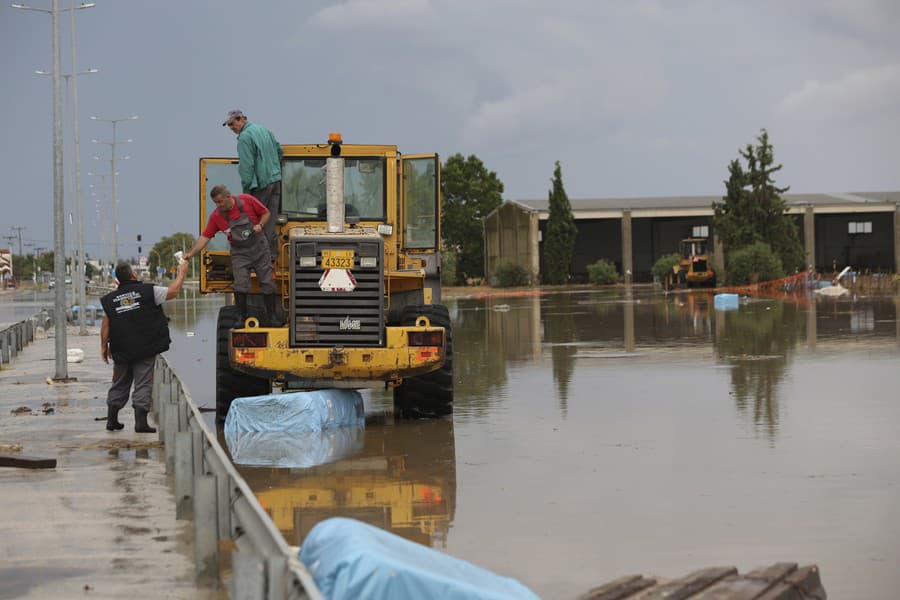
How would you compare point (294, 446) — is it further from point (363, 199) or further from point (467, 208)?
point (467, 208)

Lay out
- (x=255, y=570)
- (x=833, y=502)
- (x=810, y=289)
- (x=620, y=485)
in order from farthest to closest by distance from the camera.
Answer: (x=810, y=289) < (x=620, y=485) < (x=833, y=502) < (x=255, y=570)

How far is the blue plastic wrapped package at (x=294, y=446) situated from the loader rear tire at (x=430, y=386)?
89 centimetres

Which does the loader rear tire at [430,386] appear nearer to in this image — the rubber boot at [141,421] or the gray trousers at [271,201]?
the gray trousers at [271,201]

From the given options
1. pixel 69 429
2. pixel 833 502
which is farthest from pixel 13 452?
pixel 833 502

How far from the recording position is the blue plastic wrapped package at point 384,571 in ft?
18.4

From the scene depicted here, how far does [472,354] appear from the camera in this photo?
26891 millimetres

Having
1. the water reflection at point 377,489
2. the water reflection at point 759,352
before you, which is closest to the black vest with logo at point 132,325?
the water reflection at point 377,489

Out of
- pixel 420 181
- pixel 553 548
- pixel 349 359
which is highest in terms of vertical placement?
pixel 420 181

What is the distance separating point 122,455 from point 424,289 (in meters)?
4.62

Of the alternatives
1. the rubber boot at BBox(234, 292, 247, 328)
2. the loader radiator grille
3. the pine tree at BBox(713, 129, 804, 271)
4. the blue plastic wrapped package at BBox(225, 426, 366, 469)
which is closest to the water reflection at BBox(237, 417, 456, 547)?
the blue plastic wrapped package at BBox(225, 426, 366, 469)

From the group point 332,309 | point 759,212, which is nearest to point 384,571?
point 332,309

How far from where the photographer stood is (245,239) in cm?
1480

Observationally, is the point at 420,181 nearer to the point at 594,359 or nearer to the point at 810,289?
the point at 594,359

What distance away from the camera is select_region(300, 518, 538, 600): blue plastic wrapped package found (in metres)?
5.60
